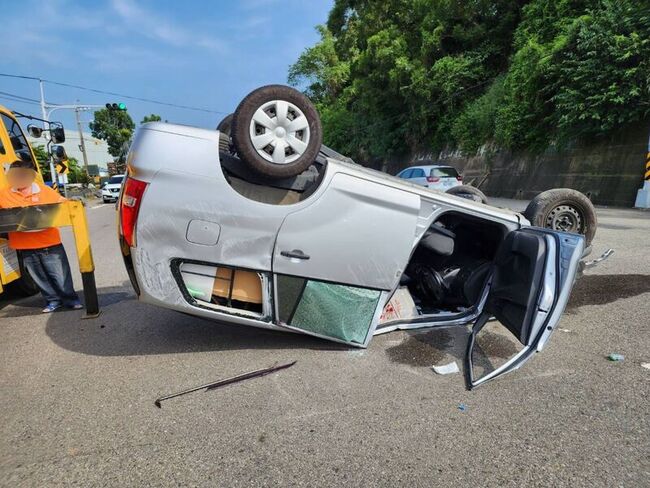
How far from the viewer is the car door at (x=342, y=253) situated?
2.94 m

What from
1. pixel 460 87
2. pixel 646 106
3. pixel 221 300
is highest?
pixel 460 87

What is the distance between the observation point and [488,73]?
2088 cm

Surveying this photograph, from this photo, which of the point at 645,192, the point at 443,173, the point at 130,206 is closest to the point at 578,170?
the point at 645,192

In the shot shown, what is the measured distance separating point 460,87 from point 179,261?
840 inches

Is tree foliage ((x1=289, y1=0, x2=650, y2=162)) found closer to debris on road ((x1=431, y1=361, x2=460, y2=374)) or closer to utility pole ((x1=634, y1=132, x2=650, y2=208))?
utility pole ((x1=634, y1=132, x2=650, y2=208))

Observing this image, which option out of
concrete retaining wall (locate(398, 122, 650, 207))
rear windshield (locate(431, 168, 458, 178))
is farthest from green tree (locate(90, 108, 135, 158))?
rear windshield (locate(431, 168, 458, 178))

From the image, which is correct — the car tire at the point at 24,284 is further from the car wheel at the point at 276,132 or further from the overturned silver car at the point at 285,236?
the car wheel at the point at 276,132

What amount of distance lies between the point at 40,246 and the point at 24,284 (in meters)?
0.99

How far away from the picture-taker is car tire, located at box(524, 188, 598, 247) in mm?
4660

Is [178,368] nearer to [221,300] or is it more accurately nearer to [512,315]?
[221,300]

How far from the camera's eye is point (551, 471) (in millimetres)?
2041

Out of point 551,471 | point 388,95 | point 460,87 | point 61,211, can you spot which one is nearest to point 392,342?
point 551,471

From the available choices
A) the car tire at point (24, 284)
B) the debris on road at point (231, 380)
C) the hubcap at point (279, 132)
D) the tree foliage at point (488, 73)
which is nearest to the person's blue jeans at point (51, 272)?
the car tire at point (24, 284)

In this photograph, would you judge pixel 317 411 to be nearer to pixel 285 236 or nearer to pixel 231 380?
pixel 231 380
